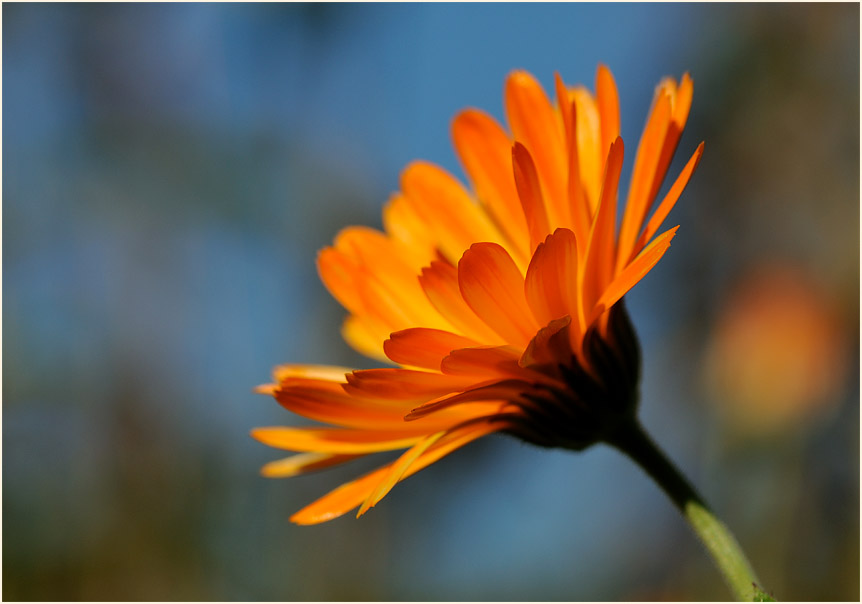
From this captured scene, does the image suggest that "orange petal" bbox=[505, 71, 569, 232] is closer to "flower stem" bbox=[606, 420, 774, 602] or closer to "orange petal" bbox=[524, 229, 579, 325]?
"orange petal" bbox=[524, 229, 579, 325]

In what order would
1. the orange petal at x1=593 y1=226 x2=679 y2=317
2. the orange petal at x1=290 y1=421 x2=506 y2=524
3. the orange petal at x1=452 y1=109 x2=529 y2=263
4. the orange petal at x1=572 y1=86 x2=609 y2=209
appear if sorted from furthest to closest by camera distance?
the orange petal at x1=452 y1=109 x2=529 y2=263 → the orange petal at x1=572 y1=86 x2=609 y2=209 → the orange petal at x1=290 y1=421 x2=506 y2=524 → the orange petal at x1=593 y1=226 x2=679 y2=317

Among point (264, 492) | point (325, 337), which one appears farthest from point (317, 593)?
point (325, 337)

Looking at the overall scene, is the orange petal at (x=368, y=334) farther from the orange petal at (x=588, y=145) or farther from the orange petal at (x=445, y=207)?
the orange petal at (x=588, y=145)

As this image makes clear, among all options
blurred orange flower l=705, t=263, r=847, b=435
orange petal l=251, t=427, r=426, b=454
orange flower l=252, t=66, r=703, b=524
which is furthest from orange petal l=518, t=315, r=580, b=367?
blurred orange flower l=705, t=263, r=847, b=435

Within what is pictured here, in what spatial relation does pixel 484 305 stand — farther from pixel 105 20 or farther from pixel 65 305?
pixel 105 20

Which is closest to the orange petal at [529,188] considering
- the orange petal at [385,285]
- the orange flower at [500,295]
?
the orange flower at [500,295]
